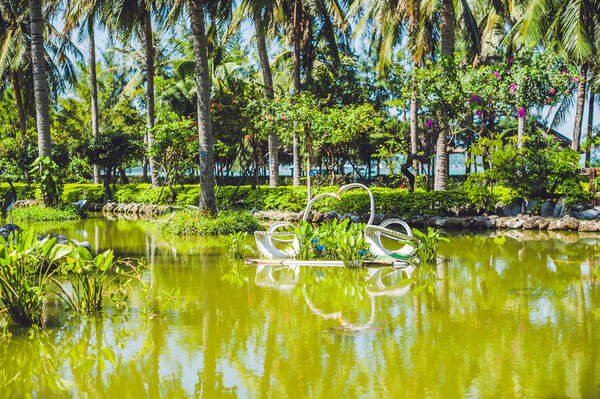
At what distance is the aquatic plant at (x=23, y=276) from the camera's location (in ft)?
18.4

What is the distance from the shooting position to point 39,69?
16.2 metres

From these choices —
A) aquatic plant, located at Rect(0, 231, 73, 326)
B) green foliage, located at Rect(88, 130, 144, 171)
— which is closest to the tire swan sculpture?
aquatic plant, located at Rect(0, 231, 73, 326)

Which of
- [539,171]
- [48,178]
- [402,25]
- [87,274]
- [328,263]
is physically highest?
[402,25]

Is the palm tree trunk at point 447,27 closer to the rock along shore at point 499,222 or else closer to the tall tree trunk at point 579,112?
the rock along shore at point 499,222

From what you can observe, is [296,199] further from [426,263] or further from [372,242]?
[426,263]

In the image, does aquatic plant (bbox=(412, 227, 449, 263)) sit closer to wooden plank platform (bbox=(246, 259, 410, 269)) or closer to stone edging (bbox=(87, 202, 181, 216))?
wooden plank platform (bbox=(246, 259, 410, 269))

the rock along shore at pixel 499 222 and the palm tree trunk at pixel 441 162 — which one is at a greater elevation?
the palm tree trunk at pixel 441 162

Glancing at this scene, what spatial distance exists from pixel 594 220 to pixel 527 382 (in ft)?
38.8

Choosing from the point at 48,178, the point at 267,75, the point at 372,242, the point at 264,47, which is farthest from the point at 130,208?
the point at 372,242

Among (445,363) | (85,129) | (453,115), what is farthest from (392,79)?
(85,129)

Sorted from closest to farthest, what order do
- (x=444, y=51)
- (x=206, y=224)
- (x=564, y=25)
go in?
(x=206, y=224) < (x=444, y=51) < (x=564, y=25)

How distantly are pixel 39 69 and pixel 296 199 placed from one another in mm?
8951

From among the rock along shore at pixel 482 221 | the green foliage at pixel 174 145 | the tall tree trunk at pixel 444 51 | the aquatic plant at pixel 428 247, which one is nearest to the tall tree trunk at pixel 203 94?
the rock along shore at pixel 482 221

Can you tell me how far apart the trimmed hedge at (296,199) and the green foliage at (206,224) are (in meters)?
3.70
